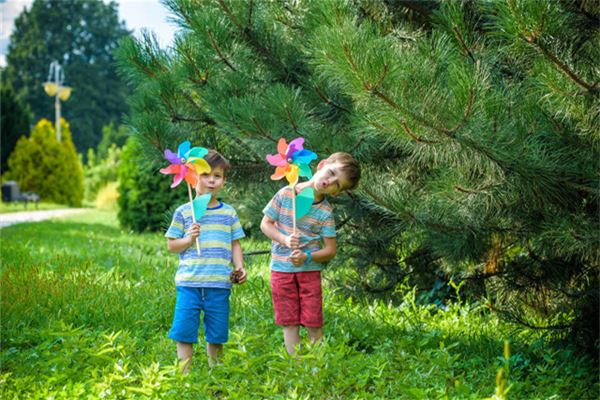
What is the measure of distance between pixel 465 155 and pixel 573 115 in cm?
40

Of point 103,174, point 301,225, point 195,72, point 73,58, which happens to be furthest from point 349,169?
point 73,58

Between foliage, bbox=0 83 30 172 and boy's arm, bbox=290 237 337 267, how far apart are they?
19892 mm

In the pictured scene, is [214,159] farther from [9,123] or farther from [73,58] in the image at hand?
[73,58]

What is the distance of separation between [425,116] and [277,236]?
960mm

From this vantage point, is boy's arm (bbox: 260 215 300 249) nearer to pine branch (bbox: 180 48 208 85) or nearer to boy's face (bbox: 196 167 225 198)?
boy's face (bbox: 196 167 225 198)

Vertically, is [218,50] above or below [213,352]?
above

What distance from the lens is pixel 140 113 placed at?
13.8 ft

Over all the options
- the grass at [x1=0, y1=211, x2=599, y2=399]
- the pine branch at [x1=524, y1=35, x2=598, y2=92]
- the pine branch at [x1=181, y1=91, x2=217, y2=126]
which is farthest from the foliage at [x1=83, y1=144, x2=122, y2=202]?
the pine branch at [x1=524, y1=35, x2=598, y2=92]

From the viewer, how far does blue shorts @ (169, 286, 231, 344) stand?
3.22 m

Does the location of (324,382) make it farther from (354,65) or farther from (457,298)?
(457,298)

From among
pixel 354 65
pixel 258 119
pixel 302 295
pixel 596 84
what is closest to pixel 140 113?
pixel 258 119

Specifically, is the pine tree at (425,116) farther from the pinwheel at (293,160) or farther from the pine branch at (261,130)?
the pinwheel at (293,160)

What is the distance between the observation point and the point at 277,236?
10.8 feet

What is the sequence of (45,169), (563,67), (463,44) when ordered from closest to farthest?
1. (563,67)
2. (463,44)
3. (45,169)
